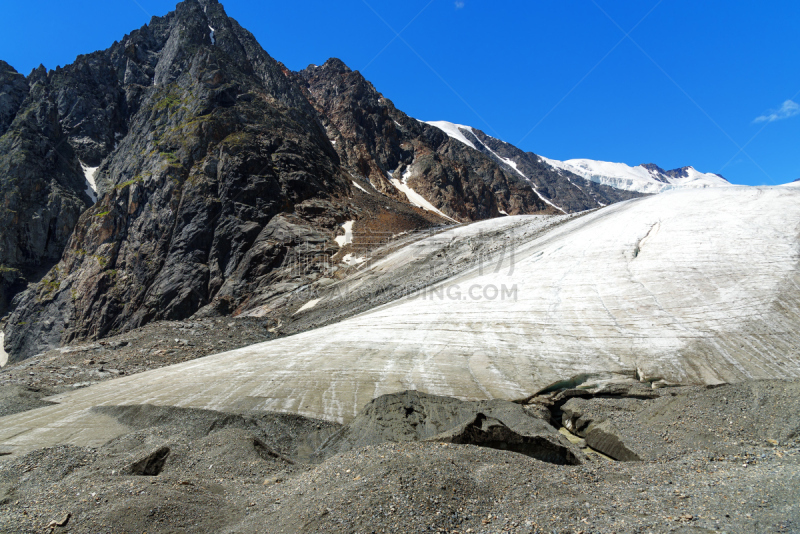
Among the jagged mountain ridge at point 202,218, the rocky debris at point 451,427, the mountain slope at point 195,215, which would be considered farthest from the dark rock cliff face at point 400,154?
the rocky debris at point 451,427

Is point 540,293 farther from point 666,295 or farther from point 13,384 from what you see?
point 13,384

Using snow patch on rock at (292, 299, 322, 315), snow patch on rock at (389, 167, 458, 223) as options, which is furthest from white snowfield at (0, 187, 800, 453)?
snow patch on rock at (389, 167, 458, 223)

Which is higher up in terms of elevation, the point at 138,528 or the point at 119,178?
the point at 119,178

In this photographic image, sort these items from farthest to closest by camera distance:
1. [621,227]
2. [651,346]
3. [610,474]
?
[621,227]
[651,346]
[610,474]

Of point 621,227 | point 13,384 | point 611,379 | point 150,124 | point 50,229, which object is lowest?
point 611,379

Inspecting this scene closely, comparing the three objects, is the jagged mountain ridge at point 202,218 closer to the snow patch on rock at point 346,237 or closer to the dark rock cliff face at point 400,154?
the snow patch on rock at point 346,237

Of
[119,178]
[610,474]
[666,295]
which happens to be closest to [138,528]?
[610,474]

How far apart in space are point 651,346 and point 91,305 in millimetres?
57413

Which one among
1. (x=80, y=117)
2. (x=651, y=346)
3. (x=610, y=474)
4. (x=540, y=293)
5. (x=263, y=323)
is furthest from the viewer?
(x=80, y=117)

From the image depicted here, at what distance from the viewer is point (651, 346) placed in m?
12.7

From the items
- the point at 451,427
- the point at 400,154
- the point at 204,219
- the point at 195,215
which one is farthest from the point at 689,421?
the point at 400,154

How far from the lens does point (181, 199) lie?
49.0 metres

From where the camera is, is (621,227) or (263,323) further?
(263,323)

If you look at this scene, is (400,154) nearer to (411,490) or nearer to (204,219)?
(204,219)
